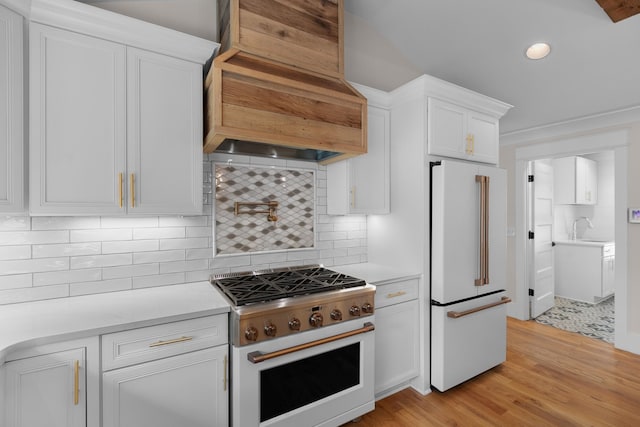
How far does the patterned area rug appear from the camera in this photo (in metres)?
3.67

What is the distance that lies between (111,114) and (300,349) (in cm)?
162

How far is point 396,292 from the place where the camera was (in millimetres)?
2328

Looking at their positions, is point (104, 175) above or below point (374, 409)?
above

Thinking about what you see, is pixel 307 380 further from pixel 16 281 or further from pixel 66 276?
pixel 16 281

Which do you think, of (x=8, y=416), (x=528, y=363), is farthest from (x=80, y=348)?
(x=528, y=363)

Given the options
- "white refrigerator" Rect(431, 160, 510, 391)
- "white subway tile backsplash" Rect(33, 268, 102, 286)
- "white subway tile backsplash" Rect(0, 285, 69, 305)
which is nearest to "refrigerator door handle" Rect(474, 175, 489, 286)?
"white refrigerator" Rect(431, 160, 510, 391)

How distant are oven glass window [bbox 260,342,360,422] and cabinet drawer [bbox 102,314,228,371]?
0.36 metres

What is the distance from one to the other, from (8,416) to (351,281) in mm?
1688

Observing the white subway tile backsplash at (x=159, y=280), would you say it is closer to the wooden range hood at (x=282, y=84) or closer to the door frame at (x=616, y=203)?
the wooden range hood at (x=282, y=84)

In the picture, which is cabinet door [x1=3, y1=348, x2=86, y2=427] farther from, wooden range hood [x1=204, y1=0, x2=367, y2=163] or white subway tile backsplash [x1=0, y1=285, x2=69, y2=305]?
wooden range hood [x1=204, y1=0, x2=367, y2=163]

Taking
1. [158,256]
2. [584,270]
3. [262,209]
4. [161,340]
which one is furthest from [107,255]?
[584,270]

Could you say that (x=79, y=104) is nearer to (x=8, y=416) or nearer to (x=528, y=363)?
(x=8, y=416)

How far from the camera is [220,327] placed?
1641 millimetres

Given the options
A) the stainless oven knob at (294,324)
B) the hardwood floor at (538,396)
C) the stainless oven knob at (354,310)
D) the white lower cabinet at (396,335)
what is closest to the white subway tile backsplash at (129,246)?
the stainless oven knob at (294,324)
